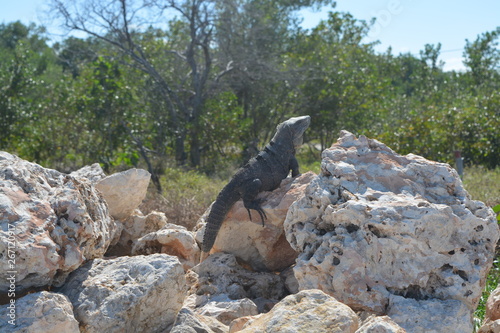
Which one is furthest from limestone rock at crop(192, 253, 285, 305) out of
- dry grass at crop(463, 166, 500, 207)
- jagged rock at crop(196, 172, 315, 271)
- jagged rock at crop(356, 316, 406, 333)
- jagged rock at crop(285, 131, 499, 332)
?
dry grass at crop(463, 166, 500, 207)

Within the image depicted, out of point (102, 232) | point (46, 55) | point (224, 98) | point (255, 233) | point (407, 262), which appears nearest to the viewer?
point (407, 262)

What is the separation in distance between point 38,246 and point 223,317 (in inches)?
50.2

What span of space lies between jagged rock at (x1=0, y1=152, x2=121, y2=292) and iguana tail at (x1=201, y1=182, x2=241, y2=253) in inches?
41.7

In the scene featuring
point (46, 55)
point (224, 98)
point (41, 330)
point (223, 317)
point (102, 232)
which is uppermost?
point (46, 55)

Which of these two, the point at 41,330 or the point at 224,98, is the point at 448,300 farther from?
the point at 224,98

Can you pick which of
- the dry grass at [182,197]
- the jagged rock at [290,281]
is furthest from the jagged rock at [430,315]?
the dry grass at [182,197]

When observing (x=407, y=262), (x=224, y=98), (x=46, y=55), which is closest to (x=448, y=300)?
(x=407, y=262)

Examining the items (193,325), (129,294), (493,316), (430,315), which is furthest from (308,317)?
(493,316)

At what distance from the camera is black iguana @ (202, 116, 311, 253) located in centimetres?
461

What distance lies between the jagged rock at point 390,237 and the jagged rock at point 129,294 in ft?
2.67

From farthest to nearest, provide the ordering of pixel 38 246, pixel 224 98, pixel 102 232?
pixel 224 98 < pixel 102 232 < pixel 38 246

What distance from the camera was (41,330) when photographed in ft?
8.66

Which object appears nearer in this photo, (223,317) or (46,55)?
(223,317)

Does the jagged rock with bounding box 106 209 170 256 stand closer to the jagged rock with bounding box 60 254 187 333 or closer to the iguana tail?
the iguana tail
